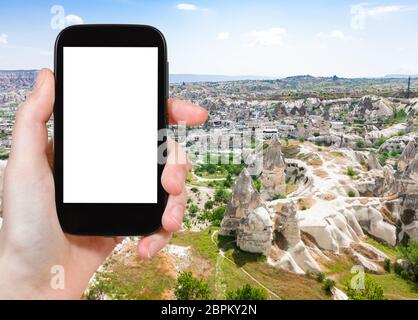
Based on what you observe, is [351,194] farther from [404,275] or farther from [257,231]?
[257,231]

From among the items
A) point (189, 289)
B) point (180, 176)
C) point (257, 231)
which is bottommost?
point (189, 289)

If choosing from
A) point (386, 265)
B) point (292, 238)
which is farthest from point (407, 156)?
point (292, 238)

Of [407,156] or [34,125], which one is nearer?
[34,125]

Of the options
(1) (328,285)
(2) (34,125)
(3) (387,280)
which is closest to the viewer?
(2) (34,125)

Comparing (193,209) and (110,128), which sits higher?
(110,128)

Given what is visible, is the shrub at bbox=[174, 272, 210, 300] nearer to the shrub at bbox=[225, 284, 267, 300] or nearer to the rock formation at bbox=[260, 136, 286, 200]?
the shrub at bbox=[225, 284, 267, 300]

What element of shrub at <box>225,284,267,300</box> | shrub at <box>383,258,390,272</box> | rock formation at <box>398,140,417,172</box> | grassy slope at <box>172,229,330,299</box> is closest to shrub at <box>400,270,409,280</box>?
shrub at <box>383,258,390,272</box>

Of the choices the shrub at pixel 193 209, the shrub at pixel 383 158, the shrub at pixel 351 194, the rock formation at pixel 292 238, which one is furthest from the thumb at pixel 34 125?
the shrub at pixel 383 158
